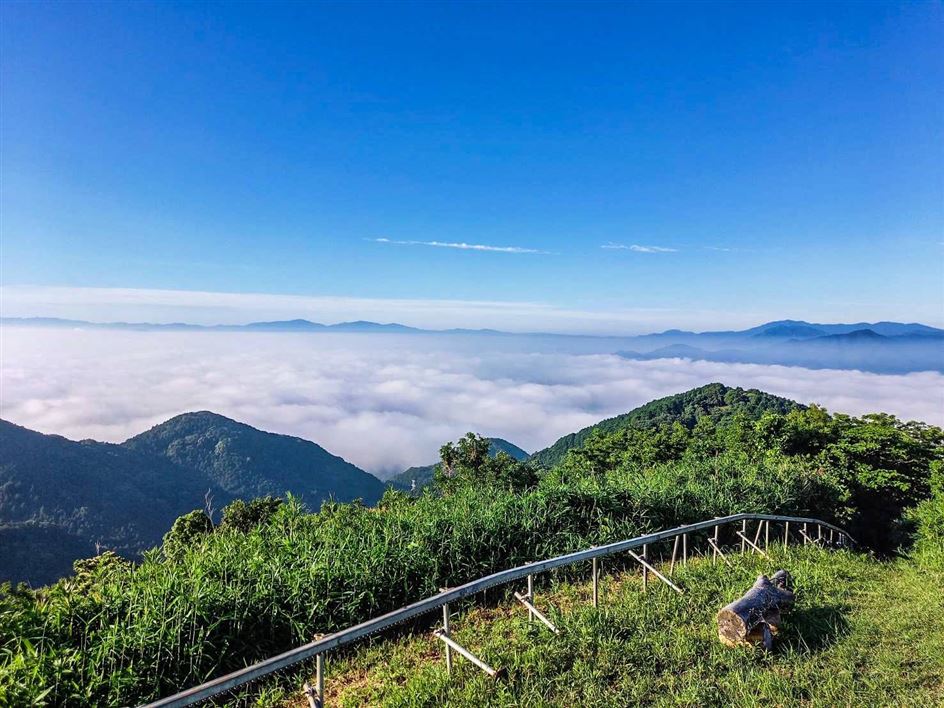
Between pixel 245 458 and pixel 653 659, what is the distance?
126 meters

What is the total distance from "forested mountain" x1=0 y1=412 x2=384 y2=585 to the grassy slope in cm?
5424

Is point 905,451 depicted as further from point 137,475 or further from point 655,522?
point 137,475

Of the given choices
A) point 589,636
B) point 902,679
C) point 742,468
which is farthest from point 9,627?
point 742,468

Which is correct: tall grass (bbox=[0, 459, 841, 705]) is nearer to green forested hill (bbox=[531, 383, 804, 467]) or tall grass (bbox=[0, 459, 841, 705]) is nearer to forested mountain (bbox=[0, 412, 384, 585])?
green forested hill (bbox=[531, 383, 804, 467])

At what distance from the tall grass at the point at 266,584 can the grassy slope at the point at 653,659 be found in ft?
1.77

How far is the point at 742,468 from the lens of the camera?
12055mm

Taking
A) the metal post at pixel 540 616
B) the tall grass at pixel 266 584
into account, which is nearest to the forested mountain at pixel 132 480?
the tall grass at pixel 266 584

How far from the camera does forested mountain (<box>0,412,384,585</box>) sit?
2498 inches

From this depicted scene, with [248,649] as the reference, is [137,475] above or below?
below

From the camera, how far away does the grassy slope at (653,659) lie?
406cm

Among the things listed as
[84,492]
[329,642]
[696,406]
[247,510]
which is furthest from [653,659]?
[84,492]

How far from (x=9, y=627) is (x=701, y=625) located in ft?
20.0

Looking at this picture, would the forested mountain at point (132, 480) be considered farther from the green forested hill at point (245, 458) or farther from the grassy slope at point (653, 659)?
the grassy slope at point (653, 659)

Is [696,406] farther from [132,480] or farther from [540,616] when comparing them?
[132,480]
